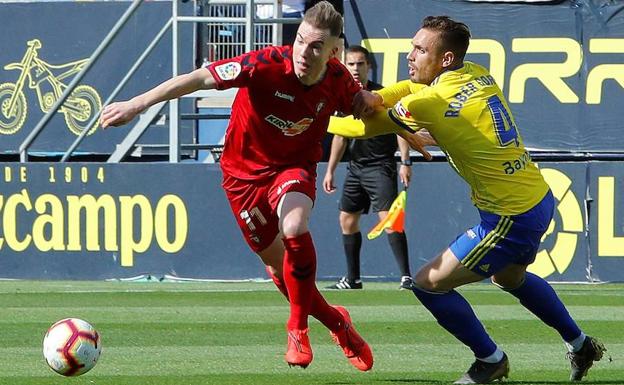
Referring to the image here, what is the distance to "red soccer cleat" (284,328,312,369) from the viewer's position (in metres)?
7.58

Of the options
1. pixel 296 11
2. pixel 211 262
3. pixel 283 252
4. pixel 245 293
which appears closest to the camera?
pixel 283 252

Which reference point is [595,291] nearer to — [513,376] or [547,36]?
[547,36]

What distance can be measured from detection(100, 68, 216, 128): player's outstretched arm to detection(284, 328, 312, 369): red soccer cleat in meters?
1.48

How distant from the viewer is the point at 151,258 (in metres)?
15.9

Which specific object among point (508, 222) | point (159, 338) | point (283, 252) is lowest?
point (159, 338)

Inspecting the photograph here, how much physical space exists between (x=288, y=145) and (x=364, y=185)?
249 inches

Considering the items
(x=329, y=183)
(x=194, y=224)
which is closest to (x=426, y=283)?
(x=329, y=183)

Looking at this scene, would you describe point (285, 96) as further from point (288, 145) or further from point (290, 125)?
point (288, 145)

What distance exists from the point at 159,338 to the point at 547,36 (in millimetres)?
8335

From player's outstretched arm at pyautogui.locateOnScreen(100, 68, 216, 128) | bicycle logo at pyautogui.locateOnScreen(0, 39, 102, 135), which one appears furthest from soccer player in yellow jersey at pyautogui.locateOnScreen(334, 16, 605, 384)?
bicycle logo at pyautogui.locateOnScreen(0, 39, 102, 135)

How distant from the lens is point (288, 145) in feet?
27.3

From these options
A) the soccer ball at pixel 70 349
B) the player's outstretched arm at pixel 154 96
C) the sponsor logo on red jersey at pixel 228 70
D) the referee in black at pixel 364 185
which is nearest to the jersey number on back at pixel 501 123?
the sponsor logo on red jersey at pixel 228 70

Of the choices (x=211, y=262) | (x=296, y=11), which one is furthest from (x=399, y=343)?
(x=296, y=11)

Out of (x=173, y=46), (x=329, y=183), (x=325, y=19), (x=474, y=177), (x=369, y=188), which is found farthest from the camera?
(x=173, y=46)
